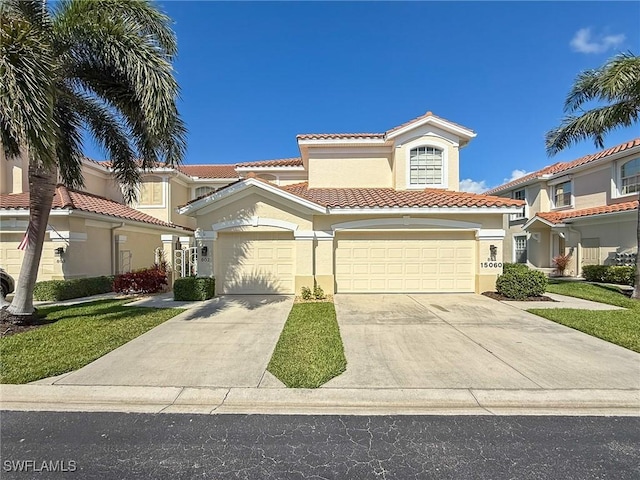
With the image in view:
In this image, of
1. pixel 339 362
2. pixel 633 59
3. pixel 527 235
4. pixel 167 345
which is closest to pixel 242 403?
pixel 339 362

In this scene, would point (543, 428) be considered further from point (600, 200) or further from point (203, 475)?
point (600, 200)

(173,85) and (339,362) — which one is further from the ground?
(173,85)

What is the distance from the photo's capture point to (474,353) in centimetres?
577

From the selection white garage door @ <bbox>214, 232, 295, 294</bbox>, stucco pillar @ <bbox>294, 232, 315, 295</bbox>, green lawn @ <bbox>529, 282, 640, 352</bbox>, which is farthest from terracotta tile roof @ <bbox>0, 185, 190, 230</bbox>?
green lawn @ <bbox>529, 282, 640, 352</bbox>

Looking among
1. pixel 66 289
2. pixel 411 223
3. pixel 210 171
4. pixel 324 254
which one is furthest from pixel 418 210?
pixel 210 171

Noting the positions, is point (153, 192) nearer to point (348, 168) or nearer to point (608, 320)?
point (348, 168)

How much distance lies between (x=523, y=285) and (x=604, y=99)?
702 centimetres

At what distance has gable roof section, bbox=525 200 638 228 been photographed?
49.7 feet

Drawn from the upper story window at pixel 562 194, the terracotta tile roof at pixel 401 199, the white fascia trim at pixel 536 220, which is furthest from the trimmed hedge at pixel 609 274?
the terracotta tile roof at pixel 401 199

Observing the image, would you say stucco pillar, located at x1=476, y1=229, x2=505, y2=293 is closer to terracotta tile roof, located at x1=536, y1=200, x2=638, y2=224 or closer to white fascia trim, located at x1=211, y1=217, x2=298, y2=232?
white fascia trim, located at x1=211, y1=217, x2=298, y2=232

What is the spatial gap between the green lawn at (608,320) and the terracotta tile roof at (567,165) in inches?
416

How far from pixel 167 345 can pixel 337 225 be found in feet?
23.0

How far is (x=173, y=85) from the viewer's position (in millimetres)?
6797

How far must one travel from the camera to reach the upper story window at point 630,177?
16.3 m
